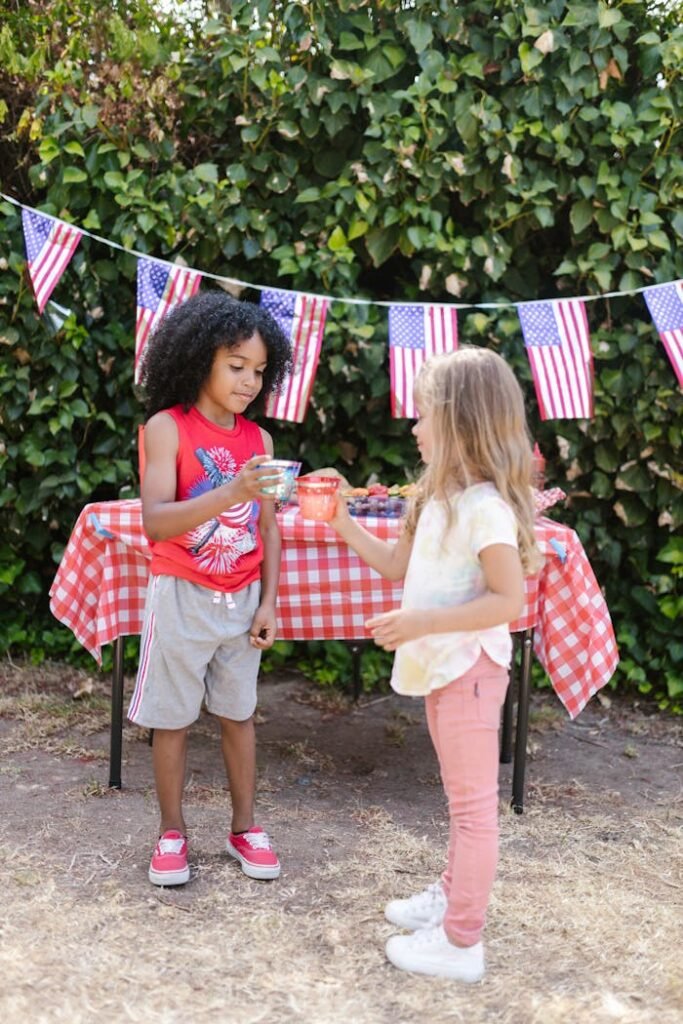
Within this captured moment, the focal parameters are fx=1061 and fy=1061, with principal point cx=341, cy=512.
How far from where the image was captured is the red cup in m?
2.38

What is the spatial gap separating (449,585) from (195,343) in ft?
3.18

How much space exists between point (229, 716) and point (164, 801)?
0.93 feet

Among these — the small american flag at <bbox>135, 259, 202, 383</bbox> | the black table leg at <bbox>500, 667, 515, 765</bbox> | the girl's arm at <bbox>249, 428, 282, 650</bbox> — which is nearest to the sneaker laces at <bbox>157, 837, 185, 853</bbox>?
the girl's arm at <bbox>249, 428, 282, 650</bbox>

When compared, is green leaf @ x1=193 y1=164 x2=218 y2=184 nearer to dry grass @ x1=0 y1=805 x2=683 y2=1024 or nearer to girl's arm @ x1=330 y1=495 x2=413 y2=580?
girl's arm @ x1=330 y1=495 x2=413 y2=580

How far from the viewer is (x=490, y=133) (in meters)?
4.07

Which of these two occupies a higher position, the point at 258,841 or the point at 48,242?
the point at 48,242

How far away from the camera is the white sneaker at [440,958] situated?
92.7 inches

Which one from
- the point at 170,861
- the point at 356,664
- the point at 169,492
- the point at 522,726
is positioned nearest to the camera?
the point at 169,492

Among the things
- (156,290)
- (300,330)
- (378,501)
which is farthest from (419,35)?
(378,501)

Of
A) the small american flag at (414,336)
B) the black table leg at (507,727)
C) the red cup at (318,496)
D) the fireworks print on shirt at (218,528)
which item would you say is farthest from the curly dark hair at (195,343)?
the black table leg at (507,727)

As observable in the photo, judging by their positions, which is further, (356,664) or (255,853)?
(356,664)

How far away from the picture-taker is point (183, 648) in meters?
2.74

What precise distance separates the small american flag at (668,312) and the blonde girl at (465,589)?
1.83 m

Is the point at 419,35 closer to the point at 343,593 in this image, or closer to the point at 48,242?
the point at 48,242
